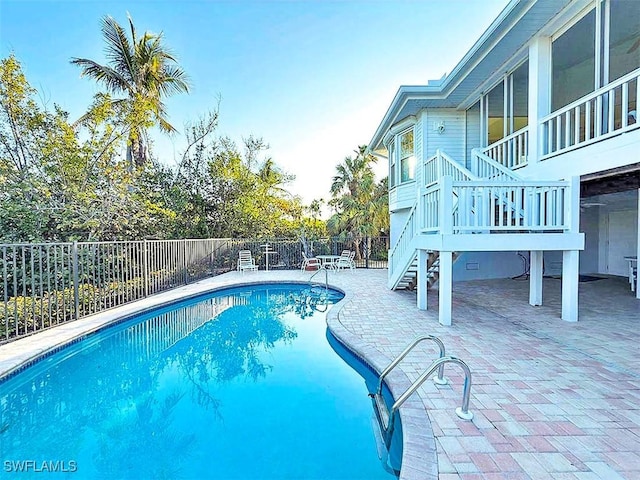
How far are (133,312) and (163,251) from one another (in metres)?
2.72

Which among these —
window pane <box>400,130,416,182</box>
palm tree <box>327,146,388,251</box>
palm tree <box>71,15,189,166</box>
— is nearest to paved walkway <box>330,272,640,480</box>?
window pane <box>400,130,416,182</box>

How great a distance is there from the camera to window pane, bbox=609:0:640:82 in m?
5.58

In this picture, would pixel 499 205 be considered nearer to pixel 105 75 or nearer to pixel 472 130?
pixel 472 130

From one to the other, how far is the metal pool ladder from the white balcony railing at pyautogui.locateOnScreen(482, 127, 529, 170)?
542 centimetres

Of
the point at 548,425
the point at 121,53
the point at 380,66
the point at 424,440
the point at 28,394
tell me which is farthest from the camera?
the point at 121,53

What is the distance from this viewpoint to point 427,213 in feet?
21.2

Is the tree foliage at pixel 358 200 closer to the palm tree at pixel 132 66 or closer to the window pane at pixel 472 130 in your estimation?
the window pane at pixel 472 130

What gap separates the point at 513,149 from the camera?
753 cm

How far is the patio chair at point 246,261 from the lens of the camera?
13685 mm

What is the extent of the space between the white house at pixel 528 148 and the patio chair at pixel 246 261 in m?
6.69

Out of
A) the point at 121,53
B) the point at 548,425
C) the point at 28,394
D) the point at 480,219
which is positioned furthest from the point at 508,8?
the point at 121,53

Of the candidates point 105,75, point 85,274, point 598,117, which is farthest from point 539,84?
point 105,75

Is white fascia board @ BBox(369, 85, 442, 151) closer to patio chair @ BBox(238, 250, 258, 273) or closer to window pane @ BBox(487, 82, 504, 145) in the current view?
window pane @ BBox(487, 82, 504, 145)

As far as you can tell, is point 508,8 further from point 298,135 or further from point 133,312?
point 298,135
